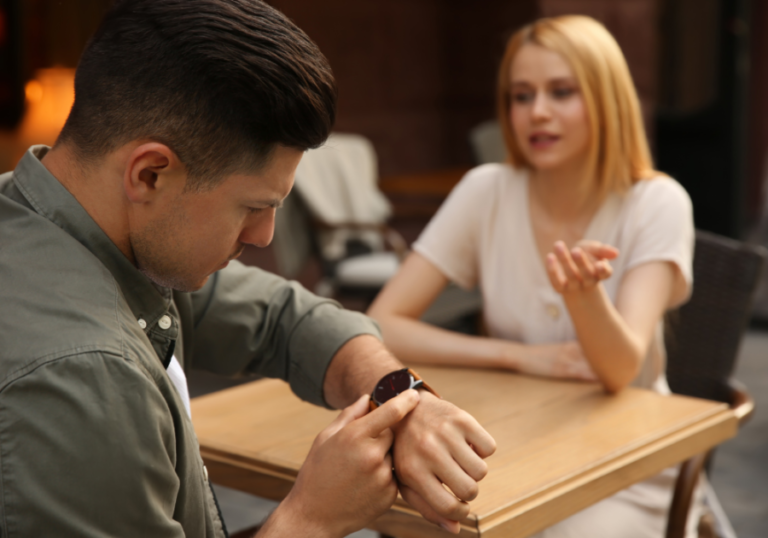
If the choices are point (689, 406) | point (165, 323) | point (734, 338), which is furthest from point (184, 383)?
point (734, 338)

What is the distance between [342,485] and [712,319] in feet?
4.69

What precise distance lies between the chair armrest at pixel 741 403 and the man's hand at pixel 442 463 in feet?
2.96

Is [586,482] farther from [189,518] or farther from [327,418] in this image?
[189,518]

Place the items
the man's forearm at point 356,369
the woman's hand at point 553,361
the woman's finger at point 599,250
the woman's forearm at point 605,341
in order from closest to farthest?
the man's forearm at point 356,369
the woman's finger at point 599,250
the woman's forearm at point 605,341
the woman's hand at point 553,361

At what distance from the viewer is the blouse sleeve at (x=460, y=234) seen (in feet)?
6.99

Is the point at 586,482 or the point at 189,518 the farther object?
the point at 586,482

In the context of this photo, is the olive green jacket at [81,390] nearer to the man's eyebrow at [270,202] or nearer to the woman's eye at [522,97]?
the man's eyebrow at [270,202]

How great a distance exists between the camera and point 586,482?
1.22 meters

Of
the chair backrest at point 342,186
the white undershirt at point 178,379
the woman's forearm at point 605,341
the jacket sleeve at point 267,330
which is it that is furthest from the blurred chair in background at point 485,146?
the white undershirt at point 178,379

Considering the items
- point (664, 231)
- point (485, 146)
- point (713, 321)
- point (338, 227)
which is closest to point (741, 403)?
point (713, 321)

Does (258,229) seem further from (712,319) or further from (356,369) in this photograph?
(712,319)

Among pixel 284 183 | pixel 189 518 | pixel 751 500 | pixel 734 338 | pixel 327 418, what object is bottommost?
pixel 751 500

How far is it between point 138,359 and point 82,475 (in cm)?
13

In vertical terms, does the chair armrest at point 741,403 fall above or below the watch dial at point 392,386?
below
